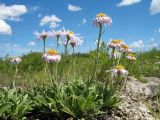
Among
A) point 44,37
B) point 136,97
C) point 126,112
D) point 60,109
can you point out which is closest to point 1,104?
point 60,109

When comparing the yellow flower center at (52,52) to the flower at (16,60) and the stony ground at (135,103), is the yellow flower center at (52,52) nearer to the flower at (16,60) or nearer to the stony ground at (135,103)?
the stony ground at (135,103)

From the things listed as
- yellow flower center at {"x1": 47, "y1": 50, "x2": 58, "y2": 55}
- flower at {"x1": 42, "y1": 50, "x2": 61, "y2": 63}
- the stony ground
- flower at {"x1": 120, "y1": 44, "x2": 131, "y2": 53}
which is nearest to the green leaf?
flower at {"x1": 42, "y1": 50, "x2": 61, "y2": 63}

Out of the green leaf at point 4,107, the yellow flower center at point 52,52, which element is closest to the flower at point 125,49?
the yellow flower center at point 52,52

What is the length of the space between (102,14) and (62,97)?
4.95 ft

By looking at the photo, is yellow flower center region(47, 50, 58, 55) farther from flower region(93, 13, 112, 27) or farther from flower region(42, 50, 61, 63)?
flower region(93, 13, 112, 27)

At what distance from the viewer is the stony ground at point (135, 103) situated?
22.6ft

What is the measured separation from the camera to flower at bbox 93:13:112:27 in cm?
664

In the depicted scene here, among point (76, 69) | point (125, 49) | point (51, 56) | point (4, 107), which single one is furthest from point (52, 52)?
point (76, 69)

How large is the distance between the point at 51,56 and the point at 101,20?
1.02 m

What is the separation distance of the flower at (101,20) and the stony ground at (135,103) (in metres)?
1.47

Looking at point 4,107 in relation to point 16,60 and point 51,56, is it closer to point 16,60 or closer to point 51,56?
point 51,56

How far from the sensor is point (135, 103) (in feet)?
24.5

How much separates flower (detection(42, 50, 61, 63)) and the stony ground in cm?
135

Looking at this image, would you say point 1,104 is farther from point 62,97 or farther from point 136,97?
point 136,97
